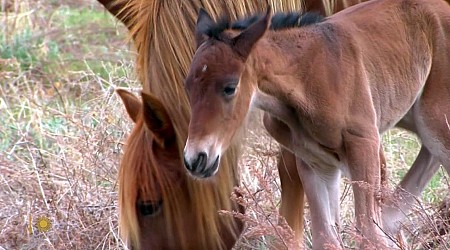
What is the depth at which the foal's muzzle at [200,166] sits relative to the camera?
3.16 m

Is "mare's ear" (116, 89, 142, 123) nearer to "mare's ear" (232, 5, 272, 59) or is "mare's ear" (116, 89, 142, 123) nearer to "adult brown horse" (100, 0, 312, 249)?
"adult brown horse" (100, 0, 312, 249)

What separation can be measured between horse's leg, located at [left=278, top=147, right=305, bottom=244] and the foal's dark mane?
0.80 meters

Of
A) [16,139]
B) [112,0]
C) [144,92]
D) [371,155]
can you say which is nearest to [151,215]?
[144,92]

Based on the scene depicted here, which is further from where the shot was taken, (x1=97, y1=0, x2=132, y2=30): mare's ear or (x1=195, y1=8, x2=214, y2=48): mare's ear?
(x1=97, y1=0, x2=132, y2=30): mare's ear

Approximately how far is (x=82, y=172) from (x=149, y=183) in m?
1.33

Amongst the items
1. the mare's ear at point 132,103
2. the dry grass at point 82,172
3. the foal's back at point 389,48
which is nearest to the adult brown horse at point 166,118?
the mare's ear at point 132,103

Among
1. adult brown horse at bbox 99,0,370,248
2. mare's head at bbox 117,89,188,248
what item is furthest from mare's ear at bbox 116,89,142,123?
mare's head at bbox 117,89,188,248

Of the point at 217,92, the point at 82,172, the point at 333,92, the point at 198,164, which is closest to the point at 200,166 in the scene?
the point at 198,164

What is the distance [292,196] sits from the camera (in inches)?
175

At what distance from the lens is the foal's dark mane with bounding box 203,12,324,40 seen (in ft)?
11.1

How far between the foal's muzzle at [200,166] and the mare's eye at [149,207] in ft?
2.76

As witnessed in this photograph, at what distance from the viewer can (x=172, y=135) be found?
154 inches

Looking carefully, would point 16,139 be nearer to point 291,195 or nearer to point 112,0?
point 112,0

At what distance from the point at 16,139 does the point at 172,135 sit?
257 centimetres
